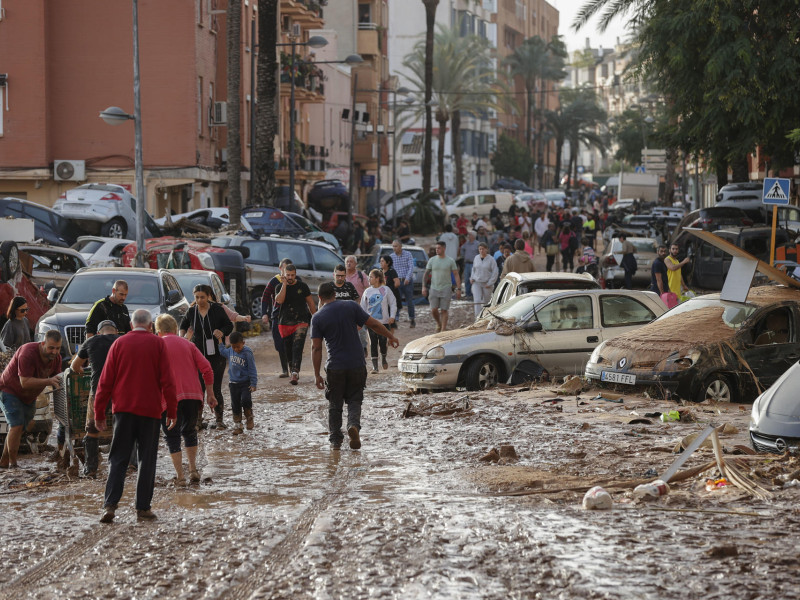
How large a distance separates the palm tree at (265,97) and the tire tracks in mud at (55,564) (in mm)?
29079

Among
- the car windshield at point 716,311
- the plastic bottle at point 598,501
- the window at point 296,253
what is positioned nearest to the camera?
the plastic bottle at point 598,501

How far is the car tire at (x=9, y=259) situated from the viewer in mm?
22094

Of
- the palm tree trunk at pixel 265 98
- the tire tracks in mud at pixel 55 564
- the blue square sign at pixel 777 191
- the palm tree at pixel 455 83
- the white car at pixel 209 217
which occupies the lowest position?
the tire tracks in mud at pixel 55 564

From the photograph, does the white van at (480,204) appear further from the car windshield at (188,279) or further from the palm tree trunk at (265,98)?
the car windshield at (188,279)

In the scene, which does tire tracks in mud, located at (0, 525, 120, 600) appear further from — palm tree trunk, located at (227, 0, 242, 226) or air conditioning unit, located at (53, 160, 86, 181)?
air conditioning unit, located at (53, 160, 86, 181)

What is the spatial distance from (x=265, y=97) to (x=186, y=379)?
88.1ft

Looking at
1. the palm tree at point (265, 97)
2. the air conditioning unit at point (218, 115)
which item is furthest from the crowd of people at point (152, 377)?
the air conditioning unit at point (218, 115)

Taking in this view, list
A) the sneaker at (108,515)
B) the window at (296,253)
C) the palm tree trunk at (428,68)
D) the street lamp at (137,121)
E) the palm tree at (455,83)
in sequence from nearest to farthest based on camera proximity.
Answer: the sneaker at (108,515)
the street lamp at (137,121)
the window at (296,253)
the palm tree trunk at (428,68)
the palm tree at (455,83)

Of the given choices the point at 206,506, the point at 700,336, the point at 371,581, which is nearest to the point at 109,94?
the point at 700,336

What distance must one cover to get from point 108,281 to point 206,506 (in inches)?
421

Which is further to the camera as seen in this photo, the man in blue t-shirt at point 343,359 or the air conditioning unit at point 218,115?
the air conditioning unit at point 218,115

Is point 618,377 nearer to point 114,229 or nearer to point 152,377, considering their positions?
point 152,377

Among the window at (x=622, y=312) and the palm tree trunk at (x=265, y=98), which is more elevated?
the palm tree trunk at (x=265, y=98)

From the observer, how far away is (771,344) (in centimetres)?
1576
